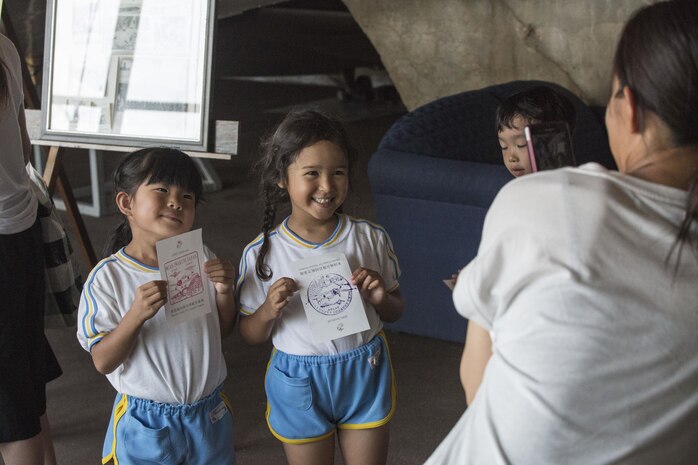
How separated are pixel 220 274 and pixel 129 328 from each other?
25 centimetres

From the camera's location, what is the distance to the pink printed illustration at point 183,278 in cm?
196

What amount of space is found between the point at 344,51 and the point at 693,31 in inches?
385

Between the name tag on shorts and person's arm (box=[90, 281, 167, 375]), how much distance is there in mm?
261

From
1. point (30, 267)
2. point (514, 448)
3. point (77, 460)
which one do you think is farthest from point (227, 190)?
point (514, 448)

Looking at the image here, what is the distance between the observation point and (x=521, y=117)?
2523mm

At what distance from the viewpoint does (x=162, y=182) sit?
2.11m

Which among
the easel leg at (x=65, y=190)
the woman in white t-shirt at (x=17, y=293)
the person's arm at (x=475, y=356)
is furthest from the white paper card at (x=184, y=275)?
the easel leg at (x=65, y=190)

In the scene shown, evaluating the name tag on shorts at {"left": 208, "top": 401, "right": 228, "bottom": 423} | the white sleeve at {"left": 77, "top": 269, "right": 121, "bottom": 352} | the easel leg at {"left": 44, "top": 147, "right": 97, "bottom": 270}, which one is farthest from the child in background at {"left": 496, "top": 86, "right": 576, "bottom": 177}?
the easel leg at {"left": 44, "top": 147, "right": 97, "bottom": 270}

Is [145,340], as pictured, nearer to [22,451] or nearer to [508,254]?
[22,451]

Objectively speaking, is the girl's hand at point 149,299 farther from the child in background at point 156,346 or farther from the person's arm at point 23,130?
the person's arm at point 23,130

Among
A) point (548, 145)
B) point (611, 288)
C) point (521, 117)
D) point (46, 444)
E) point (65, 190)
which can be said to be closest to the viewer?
point (611, 288)

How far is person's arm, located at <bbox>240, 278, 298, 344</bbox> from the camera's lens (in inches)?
79.9

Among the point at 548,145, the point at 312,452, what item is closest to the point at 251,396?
the point at 312,452

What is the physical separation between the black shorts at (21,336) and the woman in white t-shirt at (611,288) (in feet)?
5.20
